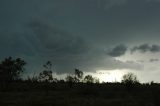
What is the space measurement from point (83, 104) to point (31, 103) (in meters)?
6.36

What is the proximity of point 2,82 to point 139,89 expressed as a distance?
3312 centimetres

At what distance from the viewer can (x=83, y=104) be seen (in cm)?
4097

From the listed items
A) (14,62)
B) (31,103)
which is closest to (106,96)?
(31,103)

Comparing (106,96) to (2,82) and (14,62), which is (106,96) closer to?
(2,82)

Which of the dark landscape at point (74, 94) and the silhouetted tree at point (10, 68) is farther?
the silhouetted tree at point (10, 68)

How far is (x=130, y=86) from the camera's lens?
6094cm

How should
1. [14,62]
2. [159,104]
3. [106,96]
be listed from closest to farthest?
[159,104] < [106,96] < [14,62]

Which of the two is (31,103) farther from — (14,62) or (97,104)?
(14,62)

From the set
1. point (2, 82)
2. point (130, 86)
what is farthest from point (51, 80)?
point (130, 86)

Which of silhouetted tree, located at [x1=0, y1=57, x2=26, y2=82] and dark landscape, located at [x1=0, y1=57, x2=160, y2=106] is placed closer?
dark landscape, located at [x1=0, y1=57, x2=160, y2=106]

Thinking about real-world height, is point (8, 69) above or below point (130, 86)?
above

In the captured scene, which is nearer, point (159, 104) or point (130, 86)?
point (159, 104)

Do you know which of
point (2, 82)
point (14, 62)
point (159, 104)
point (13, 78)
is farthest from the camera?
point (14, 62)

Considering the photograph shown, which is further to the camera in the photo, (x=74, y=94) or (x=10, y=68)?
(x=10, y=68)
